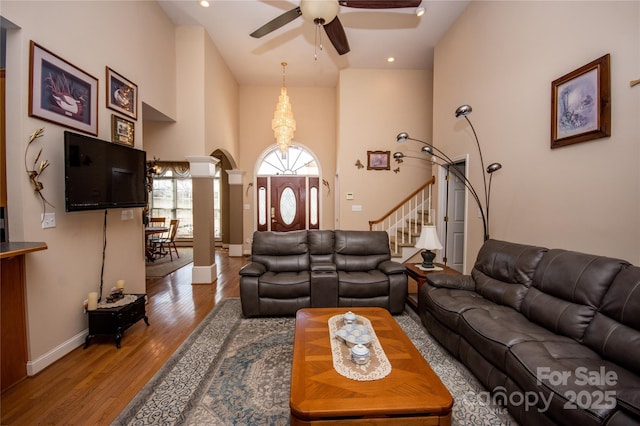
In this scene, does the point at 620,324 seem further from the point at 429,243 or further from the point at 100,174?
the point at 100,174

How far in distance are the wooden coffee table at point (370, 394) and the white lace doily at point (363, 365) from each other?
0.10ft

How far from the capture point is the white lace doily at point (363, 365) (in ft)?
5.10

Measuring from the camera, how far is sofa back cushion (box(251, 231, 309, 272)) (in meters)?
3.69

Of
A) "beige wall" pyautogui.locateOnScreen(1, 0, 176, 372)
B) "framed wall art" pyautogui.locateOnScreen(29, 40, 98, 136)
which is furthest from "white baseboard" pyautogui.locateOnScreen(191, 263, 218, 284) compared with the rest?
"framed wall art" pyautogui.locateOnScreen(29, 40, 98, 136)

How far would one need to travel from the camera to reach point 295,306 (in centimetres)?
330

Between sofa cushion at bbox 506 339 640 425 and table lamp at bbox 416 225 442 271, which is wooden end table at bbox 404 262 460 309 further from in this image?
sofa cushion at bbox 506 339 640 425

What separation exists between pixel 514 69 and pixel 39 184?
15.9 feet

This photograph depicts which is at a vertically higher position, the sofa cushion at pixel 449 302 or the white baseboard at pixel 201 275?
the sofa cushion at pixel 449 302

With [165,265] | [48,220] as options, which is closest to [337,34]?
[48,220]

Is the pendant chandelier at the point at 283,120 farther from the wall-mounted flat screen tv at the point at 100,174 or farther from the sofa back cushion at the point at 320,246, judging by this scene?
the wall-mounted flat screen tv at the point at 100,174

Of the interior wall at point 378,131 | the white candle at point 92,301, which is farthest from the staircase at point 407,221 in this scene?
the white candle at point 92,301

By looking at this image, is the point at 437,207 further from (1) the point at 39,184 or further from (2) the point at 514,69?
(1) the point at 39,184

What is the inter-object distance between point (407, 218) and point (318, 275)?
3109 mm

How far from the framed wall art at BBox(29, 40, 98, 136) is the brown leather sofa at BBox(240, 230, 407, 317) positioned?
2.22m
